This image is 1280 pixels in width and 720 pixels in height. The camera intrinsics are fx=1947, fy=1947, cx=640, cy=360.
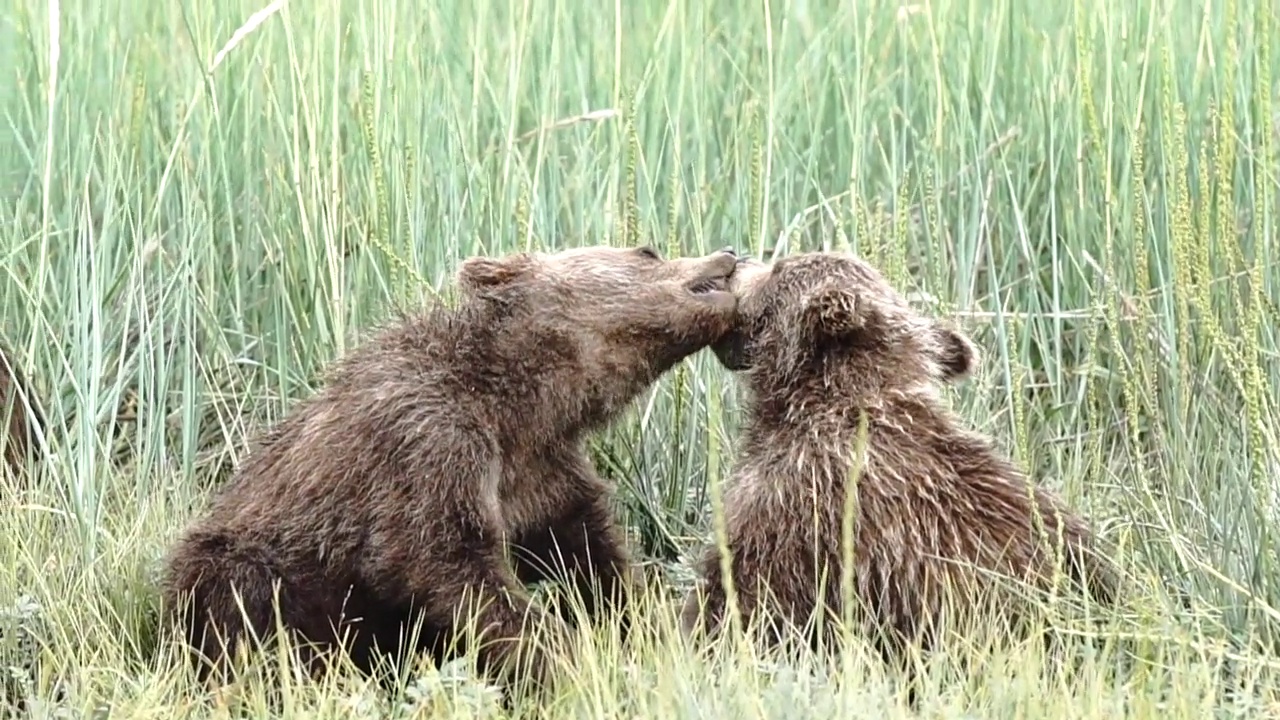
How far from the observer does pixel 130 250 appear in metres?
6.47

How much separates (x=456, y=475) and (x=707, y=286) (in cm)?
91

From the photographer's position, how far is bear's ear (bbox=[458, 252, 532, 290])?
526cm

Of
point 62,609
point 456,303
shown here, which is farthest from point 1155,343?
point 62,609

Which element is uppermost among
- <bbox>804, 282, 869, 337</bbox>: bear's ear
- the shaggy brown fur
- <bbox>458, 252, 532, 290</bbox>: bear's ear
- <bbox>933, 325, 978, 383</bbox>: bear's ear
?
<bbox>458, 252, 532, 290</bbox>: bear's ear

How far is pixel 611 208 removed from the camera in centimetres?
628

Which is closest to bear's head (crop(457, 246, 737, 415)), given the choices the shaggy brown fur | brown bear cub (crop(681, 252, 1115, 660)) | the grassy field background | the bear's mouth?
the bear's mouth

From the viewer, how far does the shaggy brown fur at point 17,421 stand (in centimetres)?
580

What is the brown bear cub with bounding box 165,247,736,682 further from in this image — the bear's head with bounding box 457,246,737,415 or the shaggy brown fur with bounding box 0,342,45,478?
the shaggy brown fur with bounding box 0,342,45,478

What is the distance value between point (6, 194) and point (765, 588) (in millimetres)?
3295

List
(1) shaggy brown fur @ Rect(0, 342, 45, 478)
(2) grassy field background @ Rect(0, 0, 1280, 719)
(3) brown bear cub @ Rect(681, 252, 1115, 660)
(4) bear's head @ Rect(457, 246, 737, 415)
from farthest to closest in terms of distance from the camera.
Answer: (1) shaggy brown fur @ Rect(0, 342, 45, 478) → (2) grassy field background @ Rect(0, 0, 1280, 719) → (4) bear's head @ Rect(457, 246, 737, 415) → (3) brown bear cub @ Rect(681, 252, 1115, 660)

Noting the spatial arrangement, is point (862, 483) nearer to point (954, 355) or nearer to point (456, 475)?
point (954, 355)

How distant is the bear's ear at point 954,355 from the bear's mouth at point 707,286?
1.93 ft

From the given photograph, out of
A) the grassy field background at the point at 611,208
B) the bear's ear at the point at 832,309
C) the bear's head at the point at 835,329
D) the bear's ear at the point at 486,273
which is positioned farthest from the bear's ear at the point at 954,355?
the bear's ear at the point at 486,273

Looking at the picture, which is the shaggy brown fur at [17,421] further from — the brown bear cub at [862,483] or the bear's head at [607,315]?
the brown bear cub at [862,483]
